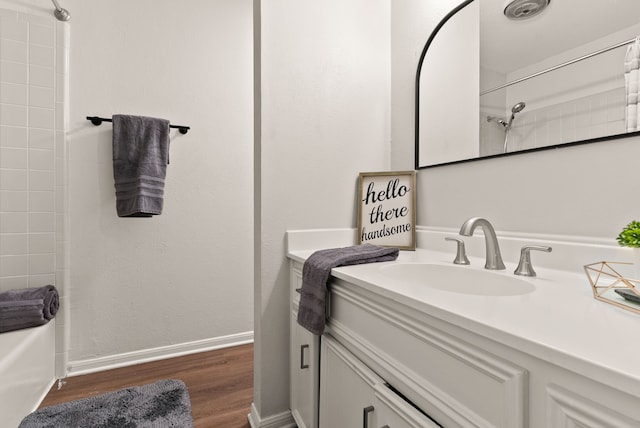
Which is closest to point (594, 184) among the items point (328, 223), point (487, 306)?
point (487, 306)

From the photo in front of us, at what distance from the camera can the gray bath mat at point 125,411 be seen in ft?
3.98

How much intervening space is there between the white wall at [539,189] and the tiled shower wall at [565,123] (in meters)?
0.04

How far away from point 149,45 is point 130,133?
593 mm

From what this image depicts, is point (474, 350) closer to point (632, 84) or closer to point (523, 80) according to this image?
point (632, 84)

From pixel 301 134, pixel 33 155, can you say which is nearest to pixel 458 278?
pixel 301 134


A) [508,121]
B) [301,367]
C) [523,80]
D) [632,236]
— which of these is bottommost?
[301,367]

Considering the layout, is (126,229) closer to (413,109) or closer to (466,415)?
(413,109)

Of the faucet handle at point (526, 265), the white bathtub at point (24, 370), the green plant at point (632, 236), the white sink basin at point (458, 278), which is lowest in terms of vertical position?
the white bathtub at point (24, 370)

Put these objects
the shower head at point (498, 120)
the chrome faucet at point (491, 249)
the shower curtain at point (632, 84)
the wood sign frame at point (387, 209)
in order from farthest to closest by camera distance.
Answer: the wood sign frame at point (387, 209), the shower head at point (498, 120), the chrome faucet at point (491, 249), the shower curtain at point (632, 84)

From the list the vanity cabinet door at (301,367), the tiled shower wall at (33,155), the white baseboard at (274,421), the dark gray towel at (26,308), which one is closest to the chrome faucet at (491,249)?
the vanity cabinet door at (301,367)

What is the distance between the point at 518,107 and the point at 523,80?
9 centimetres

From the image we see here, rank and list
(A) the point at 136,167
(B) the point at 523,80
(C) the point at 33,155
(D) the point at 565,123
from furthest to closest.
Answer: (A) the point at 136,167 < (C) the point at 33,155 < (B) the point at 523,80 < (D) the point at 565,123

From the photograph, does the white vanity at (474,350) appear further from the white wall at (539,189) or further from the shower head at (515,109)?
the shower head at (515,109)

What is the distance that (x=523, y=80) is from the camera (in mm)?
952
